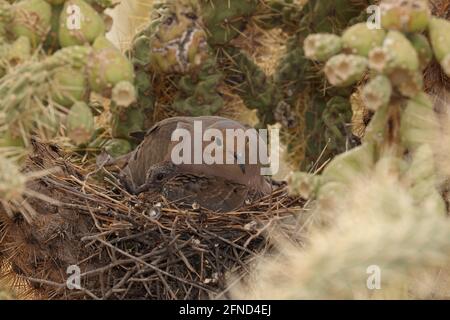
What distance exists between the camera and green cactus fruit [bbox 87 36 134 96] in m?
2.10

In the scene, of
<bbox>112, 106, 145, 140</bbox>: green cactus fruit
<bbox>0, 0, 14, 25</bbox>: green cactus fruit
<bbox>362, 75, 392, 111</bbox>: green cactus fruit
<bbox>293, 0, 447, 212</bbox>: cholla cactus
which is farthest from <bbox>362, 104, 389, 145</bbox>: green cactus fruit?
<bbox>112, 106, 145, 140</bbox>: green cactus fruit

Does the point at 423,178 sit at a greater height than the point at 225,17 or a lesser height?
lesser

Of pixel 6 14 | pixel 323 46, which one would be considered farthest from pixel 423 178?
pixel 6 14

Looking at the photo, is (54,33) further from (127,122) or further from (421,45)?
(127,122)

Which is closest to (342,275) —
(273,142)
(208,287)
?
(208,287)

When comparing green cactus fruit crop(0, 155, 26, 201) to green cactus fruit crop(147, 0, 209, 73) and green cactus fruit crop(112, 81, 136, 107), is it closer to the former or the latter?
green cactus fruit crop(112, 81, 136, 107)

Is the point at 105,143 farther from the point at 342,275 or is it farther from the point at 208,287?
the point at 342,275

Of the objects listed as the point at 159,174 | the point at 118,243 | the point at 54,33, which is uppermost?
the point at 54,33

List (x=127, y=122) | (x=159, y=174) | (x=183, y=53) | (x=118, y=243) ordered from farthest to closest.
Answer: (x=127, y=122), (x=159, y=174), (x=118, y=243), (x=183, y=53)

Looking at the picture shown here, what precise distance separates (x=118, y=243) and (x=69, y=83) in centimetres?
84

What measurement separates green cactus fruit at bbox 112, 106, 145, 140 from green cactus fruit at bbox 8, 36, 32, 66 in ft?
4.26

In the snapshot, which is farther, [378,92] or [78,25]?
[78,25]

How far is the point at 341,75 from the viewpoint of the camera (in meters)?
1.98

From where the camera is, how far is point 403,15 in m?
2.03
